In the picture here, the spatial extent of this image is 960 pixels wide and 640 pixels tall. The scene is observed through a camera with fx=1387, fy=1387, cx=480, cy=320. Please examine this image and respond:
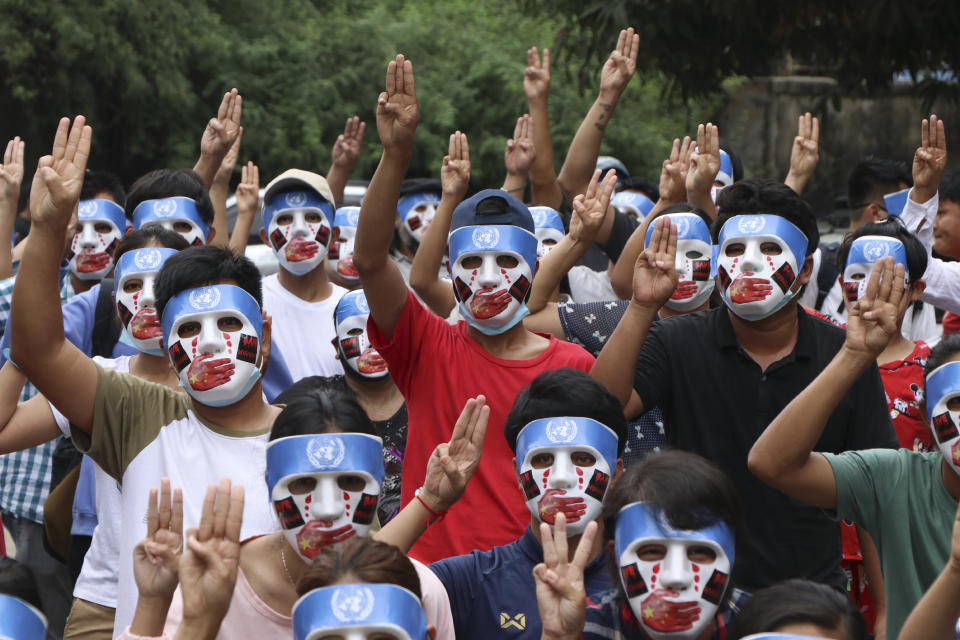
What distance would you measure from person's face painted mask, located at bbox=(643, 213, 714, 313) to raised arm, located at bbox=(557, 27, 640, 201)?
3.56 feet

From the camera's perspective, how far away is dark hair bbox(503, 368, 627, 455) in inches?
166

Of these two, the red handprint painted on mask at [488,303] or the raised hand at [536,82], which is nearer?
the red handprint painted on mask at [488,303]

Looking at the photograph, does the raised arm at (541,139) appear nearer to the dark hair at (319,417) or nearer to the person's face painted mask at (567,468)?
the person's face painted mask at (567,468)

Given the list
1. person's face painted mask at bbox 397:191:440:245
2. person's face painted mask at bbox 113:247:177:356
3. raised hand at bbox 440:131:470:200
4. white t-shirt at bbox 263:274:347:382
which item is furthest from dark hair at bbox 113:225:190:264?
person's face painted mask at bbox 397:191:440:245

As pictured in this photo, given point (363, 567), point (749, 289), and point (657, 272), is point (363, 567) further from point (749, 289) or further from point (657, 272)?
point (749, 289)

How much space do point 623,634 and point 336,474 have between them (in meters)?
0.92

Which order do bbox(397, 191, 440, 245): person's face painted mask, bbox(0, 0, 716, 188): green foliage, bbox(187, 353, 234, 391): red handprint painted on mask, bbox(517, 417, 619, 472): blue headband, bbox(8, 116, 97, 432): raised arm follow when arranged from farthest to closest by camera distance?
bbox(0, 0, 716, 188): green foliage
bbox(397, 191, 440, 245): person's face painted mask
bbox(187, 353, 234, 391): red handprint painted on mask
bbox(517, 417, 619, 472): blue headband
bbox(8, 116, 97, 432): raised arm

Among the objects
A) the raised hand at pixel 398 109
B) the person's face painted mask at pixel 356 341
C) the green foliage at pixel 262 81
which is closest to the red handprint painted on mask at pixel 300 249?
the person's face painted mask at pixel 356 341

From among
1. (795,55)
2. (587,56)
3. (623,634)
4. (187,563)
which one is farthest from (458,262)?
(795,55)

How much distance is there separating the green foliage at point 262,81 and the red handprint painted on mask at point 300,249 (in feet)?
26.3

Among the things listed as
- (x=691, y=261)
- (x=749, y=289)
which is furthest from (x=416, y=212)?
(x=749, y=289)

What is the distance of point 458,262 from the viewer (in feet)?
16.6

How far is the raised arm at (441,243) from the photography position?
5537 millimetres

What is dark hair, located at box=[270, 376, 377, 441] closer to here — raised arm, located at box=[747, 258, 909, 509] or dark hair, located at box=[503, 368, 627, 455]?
dark hair, located at box=[503, 368, 627, 455]
